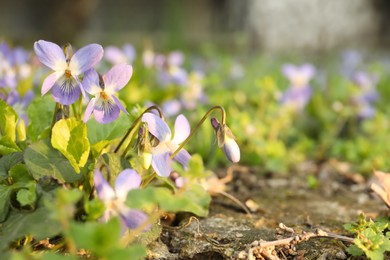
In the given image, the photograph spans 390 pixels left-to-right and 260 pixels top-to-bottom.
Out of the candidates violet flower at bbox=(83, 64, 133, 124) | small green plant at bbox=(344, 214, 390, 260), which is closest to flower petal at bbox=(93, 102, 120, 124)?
violet flower at bbox=(83, 64, 133, 124)

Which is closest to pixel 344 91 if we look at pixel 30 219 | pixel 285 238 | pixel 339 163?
pixel 339 163

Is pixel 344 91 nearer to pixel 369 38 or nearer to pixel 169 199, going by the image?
pixel 169 199

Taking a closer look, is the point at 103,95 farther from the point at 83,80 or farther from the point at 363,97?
the point at 363,97

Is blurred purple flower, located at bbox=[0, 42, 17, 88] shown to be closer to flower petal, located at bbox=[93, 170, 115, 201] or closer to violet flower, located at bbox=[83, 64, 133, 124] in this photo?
violet flower, located at bbox=[83, 64, 133, 124]

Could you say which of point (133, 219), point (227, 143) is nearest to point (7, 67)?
point (227, 143)

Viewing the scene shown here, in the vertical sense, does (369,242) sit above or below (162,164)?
below

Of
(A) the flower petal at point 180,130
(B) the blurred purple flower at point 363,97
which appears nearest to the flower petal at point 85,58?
(A) the flower petal at point 180,130
